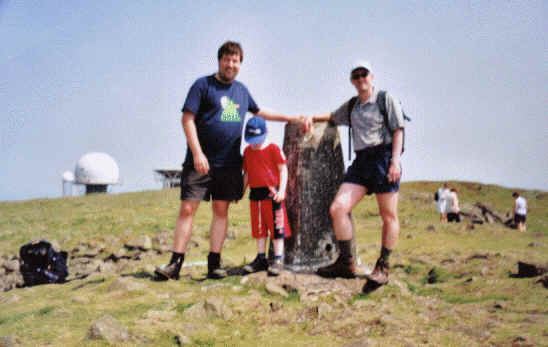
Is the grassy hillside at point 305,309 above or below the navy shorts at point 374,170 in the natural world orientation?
below

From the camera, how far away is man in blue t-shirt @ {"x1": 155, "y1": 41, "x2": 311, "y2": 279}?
484 centimetres

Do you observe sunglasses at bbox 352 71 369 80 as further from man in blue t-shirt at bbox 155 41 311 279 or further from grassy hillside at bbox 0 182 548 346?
grassy hillside at bbox 0 182 548 346

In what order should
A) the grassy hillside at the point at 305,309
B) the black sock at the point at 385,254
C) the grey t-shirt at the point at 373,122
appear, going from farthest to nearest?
the black sock at the point at 385,254
the grey t-shirt at the point at 373,122
the grassy hillside at the point at 305,309

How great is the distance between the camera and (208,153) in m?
4.96

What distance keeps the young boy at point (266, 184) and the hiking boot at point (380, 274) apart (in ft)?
3.49

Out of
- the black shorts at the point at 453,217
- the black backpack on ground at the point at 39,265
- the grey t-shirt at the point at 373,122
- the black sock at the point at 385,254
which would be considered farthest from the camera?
the black shorts at the point at 453,217

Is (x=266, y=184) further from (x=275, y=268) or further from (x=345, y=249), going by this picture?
(x=345, y=249)

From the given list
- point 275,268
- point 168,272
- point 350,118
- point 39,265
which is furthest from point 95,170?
point 350,118

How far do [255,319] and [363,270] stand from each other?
207cm

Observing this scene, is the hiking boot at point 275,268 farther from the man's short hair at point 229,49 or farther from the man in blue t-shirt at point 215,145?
the man's short hair at point 229,49

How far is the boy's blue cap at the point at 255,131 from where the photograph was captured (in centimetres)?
496

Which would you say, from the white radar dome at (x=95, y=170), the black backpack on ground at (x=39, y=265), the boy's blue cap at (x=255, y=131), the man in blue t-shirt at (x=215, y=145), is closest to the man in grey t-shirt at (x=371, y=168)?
the boy's blue cap at (x=255, y=131)

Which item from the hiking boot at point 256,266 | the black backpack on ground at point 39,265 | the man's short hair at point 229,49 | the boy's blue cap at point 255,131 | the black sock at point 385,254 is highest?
the man's short hair at point 229,49

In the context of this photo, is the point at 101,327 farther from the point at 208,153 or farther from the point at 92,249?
the point at 92,249
